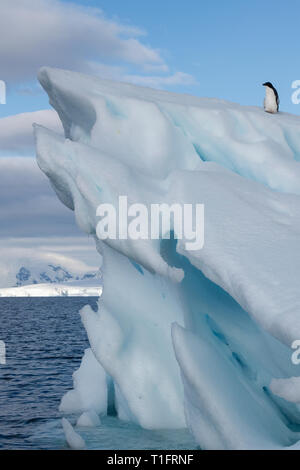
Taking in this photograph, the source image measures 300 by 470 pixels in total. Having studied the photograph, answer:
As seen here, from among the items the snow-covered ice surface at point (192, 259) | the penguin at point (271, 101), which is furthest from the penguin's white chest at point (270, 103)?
the snow-covered ice surface at point (192, 259)

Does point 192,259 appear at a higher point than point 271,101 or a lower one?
lower

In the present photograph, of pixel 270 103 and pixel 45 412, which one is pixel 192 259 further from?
pixel 45 412

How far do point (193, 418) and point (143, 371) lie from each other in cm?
196

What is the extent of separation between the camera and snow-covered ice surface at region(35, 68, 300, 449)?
6.61 meters

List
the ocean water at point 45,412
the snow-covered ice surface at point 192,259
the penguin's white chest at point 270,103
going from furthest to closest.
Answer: the penguin's white chest at point 270,103 < the ocean water at point 45,412 < the snow-covered ice surface at point 192,259

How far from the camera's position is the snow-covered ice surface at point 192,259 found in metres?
6.61

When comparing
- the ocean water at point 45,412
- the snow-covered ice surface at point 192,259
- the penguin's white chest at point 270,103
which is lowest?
the ocean water at point 45,412

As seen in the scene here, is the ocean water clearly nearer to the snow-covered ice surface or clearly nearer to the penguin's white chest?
the snow-covered ice surface

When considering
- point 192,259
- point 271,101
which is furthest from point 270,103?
point 192,259

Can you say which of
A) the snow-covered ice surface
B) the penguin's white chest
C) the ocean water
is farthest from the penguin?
the ocean water

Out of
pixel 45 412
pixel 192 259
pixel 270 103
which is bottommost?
pixel 45 412

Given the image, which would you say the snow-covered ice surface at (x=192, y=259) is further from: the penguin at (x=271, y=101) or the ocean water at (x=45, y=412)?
the penguin at (x=271, y=101)

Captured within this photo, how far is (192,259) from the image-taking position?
7.02m

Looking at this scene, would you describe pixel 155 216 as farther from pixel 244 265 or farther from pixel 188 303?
pixel 244 265
